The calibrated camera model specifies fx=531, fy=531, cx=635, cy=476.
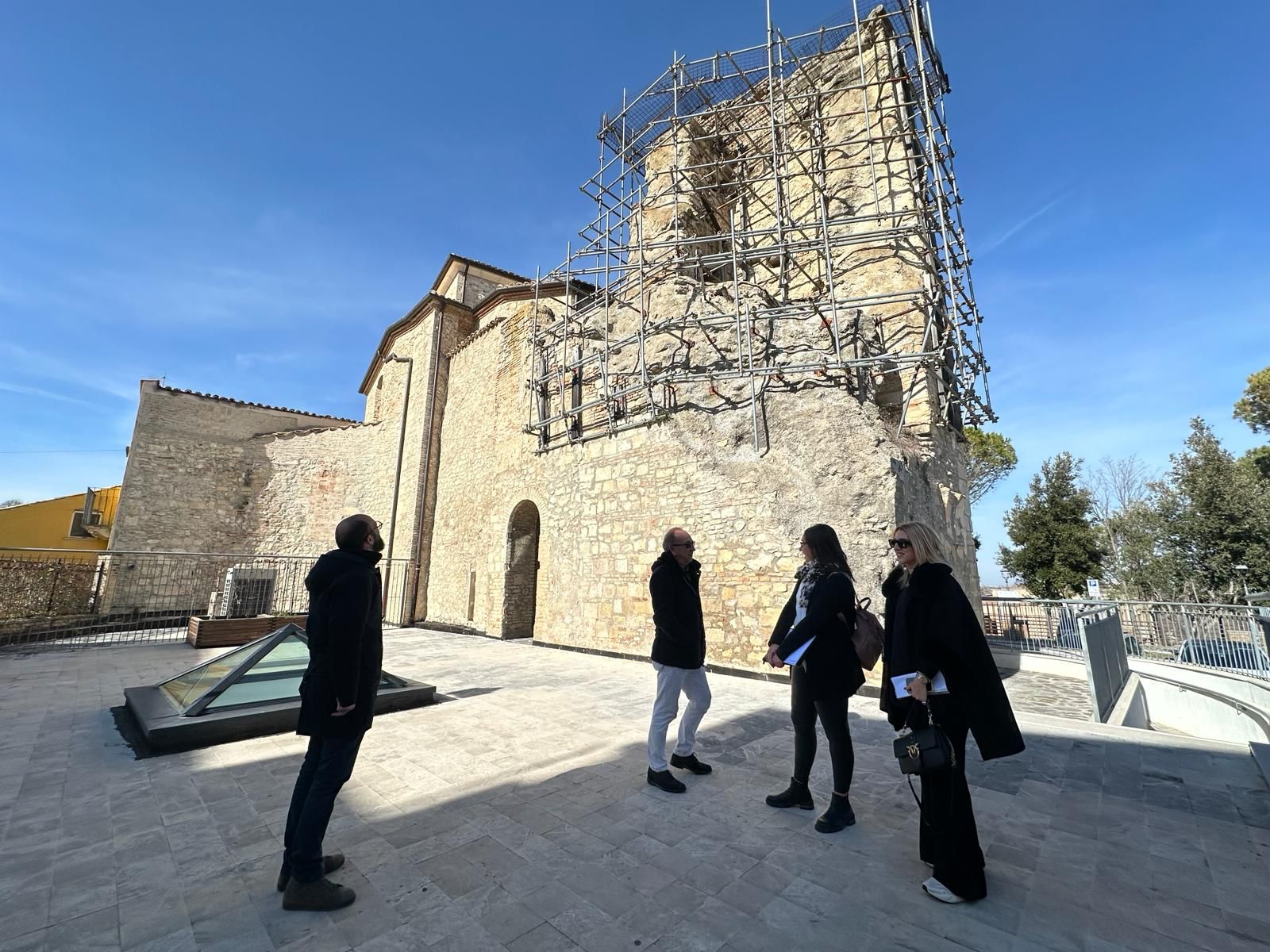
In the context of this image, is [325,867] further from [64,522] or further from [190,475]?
[64,522]

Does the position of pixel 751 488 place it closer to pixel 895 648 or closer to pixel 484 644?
pixel 895 648

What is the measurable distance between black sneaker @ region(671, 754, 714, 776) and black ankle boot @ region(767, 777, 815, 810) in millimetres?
587

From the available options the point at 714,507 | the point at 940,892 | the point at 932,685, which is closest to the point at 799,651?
the point at 932,685

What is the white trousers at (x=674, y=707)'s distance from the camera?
11.1 feet

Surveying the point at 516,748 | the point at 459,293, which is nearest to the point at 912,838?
the point at 516,748

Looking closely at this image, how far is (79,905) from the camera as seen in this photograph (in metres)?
2.15

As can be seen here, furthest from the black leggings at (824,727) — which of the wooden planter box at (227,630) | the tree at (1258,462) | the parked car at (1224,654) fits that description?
the tree at (1258,462)

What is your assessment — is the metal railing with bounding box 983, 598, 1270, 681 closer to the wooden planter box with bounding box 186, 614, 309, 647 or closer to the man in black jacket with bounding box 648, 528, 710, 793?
the man in black jacket with bounding box 648, 528, 710, 793

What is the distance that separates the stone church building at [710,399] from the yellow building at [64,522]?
18.1 feet

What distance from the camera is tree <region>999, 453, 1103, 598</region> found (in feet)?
59.5

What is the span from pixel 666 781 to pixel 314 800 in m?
1.94

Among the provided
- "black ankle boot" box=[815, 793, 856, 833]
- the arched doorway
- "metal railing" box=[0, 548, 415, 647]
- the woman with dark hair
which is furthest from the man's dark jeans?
"metal railing" box=[0, 548, 415, 647]

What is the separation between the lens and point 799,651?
2.92 metres

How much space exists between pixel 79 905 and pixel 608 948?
2.16 metres
